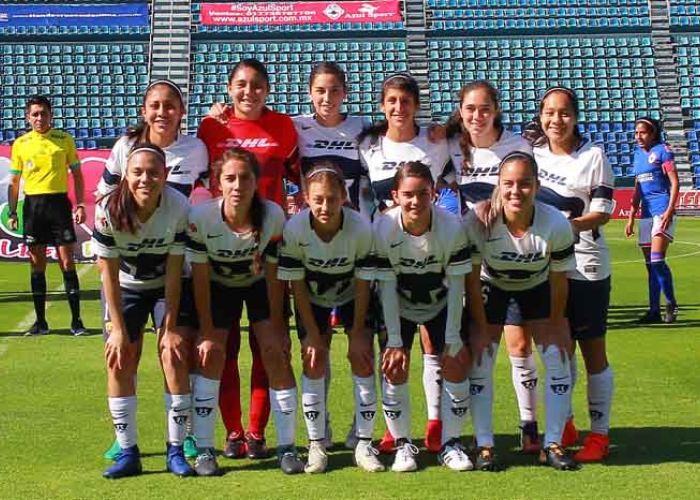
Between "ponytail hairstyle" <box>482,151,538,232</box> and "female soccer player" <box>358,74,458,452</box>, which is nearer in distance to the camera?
"ponytail hairstyle" <box>482,151,538,232</box>

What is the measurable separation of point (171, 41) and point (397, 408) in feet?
100

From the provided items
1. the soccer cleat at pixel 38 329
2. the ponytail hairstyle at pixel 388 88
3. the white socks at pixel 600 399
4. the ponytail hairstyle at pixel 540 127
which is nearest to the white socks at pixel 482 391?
the white socks at pixel 600 399

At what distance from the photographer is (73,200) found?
16.7 metres

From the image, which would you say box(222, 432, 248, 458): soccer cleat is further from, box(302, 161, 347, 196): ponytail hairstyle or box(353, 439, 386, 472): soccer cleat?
box(302, 161, 347, 196): ponytail hairstyle

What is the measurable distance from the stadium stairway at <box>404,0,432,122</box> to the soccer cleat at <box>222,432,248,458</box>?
27.7 metres

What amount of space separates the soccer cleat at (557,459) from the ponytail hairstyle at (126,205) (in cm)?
224

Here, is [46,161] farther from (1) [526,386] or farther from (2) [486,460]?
(2) [486,460]

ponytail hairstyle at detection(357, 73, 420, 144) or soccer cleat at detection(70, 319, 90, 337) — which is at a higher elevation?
ponytail hairstyle at detection(357, 73, 420, 144)

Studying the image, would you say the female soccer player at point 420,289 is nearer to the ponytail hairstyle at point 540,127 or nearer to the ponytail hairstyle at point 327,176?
the ponytail hairstyle at point 327,176

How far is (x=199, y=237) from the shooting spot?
18.0 ft

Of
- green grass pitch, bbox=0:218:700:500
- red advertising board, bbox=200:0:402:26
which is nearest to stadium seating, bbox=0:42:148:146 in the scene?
red advertising board, bbox=200:0:402:26

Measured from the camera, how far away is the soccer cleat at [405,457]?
17.9 feet

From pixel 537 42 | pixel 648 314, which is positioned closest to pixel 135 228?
pixel 648 314

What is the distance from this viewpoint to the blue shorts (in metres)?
5.87
